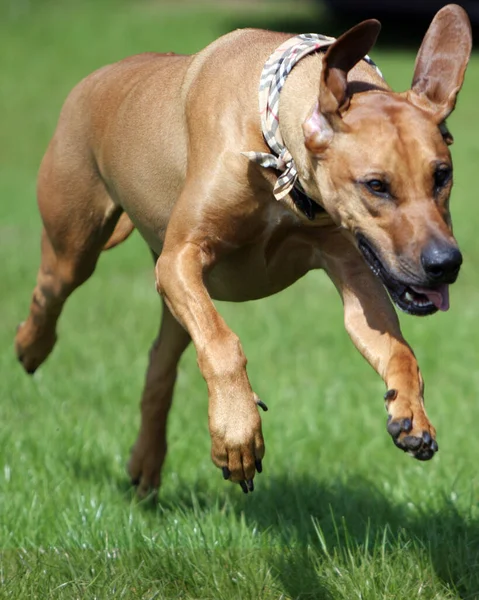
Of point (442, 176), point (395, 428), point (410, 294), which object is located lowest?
point (395, 428)

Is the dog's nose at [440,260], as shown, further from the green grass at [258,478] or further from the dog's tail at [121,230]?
the dog's tail at [121,230]

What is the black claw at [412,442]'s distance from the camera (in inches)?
144

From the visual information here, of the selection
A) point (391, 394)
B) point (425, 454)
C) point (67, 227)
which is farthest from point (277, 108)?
point (67, 227)

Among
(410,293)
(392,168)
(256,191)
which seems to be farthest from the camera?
(256,191)

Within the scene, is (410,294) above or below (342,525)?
above

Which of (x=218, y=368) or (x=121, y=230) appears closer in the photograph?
(x=218, y=368)

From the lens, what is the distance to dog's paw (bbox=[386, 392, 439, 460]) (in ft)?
12.1

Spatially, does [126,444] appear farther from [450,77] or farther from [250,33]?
[450,77]

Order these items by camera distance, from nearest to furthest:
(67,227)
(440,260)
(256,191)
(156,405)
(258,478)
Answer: (440,260) < (256,191) < (67,227) < (258,478) < (156,405)

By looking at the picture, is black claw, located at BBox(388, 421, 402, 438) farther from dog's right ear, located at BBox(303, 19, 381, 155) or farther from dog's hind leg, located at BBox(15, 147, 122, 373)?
dog's hind leg, located at BBox(15, 147, 122, 373)

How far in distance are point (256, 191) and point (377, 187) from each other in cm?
72

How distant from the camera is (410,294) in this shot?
362 centimetres

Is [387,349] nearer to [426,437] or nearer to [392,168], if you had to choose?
[426,437]

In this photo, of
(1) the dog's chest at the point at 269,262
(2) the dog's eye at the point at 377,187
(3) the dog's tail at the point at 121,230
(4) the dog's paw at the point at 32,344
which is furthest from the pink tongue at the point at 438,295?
(4) the dog's paw at the point at 32,344
